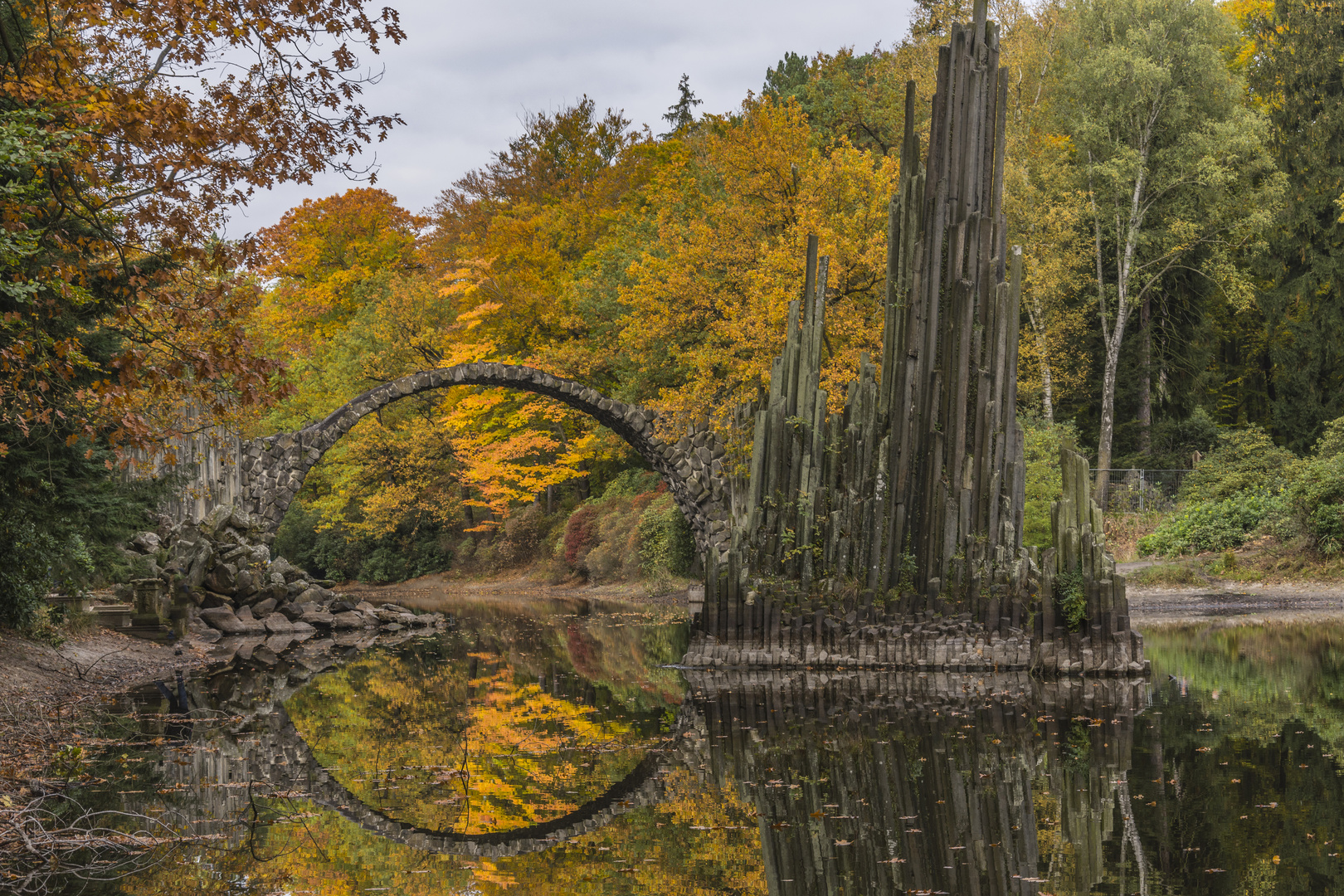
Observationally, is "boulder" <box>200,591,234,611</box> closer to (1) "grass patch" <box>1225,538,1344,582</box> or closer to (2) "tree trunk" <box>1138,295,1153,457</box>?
(1) "grass patch" <box>1225,538,1344,582</box>

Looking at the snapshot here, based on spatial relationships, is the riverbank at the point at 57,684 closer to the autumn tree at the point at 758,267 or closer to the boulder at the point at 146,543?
the boulder at the point at 146,543

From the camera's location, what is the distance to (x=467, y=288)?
36812 millimetres

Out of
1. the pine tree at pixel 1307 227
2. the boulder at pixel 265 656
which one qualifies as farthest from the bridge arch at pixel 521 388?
the pine tree at pixel 1307 227

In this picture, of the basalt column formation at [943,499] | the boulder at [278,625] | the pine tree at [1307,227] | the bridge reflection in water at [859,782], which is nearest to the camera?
the bridge reflection in water at [859,782]

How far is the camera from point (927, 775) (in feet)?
27.0

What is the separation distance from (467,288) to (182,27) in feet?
93.9

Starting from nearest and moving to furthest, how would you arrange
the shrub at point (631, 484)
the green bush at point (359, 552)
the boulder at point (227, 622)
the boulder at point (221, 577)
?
the boulder at point (227, 622)
the boulder at point (221, 577)
the shrub at point (631, 484)
the green bush at point (359, 552)

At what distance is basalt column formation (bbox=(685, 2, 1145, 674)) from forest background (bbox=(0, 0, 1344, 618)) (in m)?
7.70

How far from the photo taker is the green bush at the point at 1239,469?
27.0m

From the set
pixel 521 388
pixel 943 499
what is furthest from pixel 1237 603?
pixel 521 388

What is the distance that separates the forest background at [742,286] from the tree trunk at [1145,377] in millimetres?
104

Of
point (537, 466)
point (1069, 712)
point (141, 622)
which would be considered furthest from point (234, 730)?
point (537, 466)

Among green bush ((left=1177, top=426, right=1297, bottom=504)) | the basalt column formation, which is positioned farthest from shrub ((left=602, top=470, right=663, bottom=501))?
the basalt column formation

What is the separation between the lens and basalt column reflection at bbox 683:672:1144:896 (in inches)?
240
